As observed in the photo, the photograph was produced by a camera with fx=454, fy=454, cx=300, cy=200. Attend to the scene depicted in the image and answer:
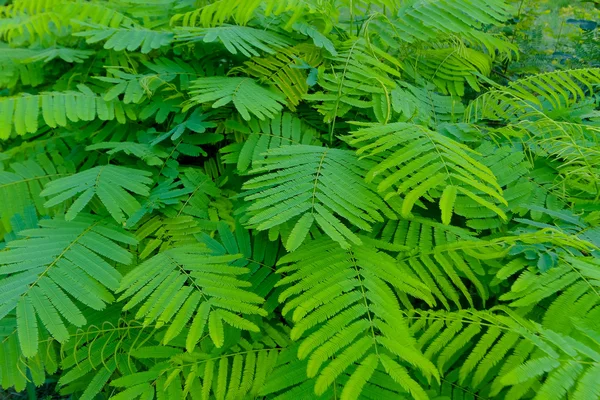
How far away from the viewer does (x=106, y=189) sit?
4.92ft

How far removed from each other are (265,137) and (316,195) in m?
0.52

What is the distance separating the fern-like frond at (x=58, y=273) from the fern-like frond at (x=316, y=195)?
46 cm

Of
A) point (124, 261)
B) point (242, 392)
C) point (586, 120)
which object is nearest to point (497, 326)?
point (242, 392)

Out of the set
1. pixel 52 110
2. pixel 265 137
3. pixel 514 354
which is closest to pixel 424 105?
pixel 265 137

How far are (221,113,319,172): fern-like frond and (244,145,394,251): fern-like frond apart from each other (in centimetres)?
22

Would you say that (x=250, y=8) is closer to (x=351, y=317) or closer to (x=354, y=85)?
(x=354, y=85)

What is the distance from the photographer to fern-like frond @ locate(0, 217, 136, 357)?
117 centimetres


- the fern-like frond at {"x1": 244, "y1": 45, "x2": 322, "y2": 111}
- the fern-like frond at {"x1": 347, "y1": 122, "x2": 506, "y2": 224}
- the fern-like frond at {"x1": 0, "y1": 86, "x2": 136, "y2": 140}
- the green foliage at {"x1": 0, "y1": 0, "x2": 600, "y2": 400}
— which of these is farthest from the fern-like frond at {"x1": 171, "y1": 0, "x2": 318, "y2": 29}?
the fern-like frond at {"x1": 347, "y1": 122, "x2": 506, "y2": 224}

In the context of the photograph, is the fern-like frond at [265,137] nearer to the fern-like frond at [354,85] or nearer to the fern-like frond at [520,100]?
the fern-like frond at [354,85]

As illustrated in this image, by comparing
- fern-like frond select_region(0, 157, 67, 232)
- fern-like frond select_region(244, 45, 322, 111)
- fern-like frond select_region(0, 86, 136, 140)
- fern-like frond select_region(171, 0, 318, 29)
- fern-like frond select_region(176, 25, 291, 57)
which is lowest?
fern-like frond select_region(0, 157, 67, 232)

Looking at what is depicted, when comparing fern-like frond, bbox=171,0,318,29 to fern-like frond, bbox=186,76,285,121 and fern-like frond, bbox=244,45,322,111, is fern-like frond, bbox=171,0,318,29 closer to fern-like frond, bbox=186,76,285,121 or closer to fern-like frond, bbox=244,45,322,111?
fern-like frond, bbox=244,45,322,111

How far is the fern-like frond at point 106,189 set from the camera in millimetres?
1443

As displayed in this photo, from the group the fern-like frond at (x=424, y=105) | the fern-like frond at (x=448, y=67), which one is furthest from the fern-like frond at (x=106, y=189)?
the fern-like frond at (x=448, y=67)

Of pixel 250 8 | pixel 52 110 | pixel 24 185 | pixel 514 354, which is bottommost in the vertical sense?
pixel 514 354
